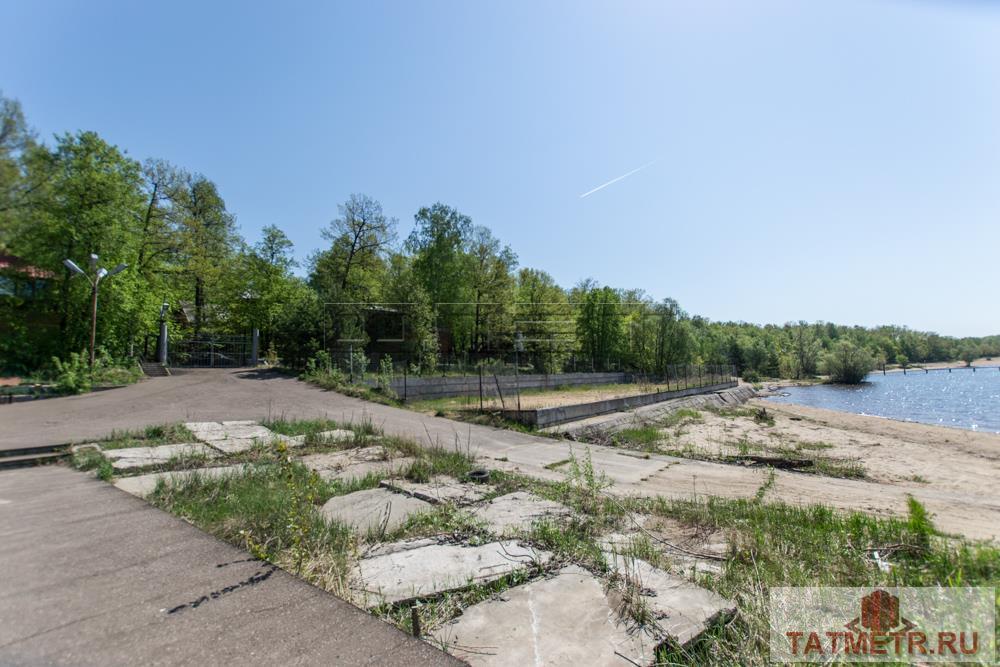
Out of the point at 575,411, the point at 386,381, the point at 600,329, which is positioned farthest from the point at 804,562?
the point at 600,329

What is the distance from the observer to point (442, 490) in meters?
5.50

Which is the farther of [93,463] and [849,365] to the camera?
[849,365]

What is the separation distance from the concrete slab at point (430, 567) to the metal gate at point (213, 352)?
2874 centimetres

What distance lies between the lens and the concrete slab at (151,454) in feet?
20.4

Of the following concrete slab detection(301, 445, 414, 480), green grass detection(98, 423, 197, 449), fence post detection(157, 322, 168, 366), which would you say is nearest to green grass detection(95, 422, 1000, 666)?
concrete slab detection(301, 445, 414, 480)

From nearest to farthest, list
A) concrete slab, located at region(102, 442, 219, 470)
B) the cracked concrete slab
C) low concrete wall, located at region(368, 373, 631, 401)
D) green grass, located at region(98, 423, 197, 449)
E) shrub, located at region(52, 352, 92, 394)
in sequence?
concrete slab, located at region(102, 442, 219, 470) → green grass, located at region(98, 423, 197, 449) → the cracked concrete slab → shrub, located at region(52, 352, 92, 394) → low concrete wall, located at region(368, 373, 631, 401)

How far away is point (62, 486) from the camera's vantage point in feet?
18.1

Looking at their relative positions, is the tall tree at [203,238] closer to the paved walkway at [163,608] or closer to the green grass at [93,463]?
the green grass at [93,463]

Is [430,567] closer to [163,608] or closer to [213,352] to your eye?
[163,608]

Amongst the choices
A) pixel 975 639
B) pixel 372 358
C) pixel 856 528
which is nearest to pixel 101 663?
pixel 975 639

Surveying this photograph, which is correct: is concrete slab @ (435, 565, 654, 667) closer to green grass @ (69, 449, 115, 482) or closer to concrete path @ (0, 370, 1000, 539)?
concrete path @ (0, 370, 1000, 539)

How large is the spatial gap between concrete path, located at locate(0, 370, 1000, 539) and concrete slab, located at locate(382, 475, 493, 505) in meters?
2.26

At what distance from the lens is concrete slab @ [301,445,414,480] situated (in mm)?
6336

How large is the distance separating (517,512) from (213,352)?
30625mm
